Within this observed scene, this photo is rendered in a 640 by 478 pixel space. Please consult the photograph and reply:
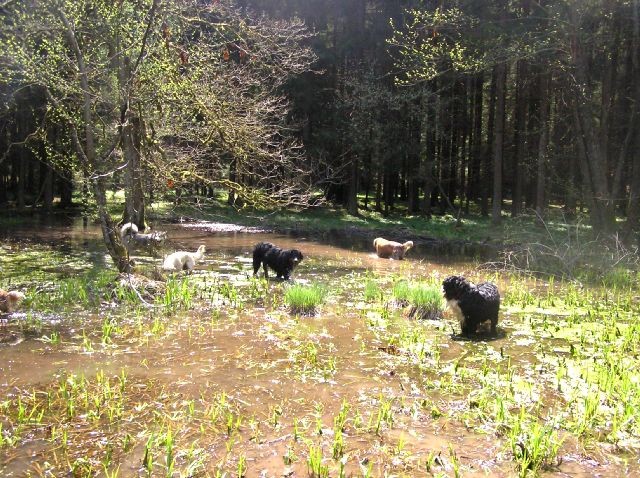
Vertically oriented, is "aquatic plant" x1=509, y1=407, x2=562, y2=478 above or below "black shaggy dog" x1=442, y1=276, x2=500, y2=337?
below

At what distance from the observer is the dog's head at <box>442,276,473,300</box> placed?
775 cm

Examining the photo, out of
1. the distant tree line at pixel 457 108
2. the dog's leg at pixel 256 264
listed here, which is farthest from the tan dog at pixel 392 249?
the dog's leg at pixel 256 264

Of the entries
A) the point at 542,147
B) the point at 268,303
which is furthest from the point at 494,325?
the point at 542,147

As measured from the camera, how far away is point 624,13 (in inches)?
628

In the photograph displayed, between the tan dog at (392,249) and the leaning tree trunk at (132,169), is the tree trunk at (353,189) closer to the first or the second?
the tan dog at (392,249)

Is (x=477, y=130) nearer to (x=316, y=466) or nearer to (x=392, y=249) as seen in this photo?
(x=392, y=249)

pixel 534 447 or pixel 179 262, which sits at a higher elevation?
pixel 179 262

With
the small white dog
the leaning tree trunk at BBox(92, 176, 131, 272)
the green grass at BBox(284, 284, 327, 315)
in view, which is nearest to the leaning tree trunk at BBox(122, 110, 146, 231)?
the leaning tree trunk at BBox(92, 176, 131, 272)

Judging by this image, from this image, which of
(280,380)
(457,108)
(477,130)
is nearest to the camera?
(280,380)

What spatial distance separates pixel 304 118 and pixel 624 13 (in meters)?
17.9

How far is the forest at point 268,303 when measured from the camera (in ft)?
14.9

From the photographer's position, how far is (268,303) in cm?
971

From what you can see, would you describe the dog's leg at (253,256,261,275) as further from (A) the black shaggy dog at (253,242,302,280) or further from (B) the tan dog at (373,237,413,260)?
(B) the tan dog at (373,237,413,260)

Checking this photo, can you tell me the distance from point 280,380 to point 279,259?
604 centimetres
